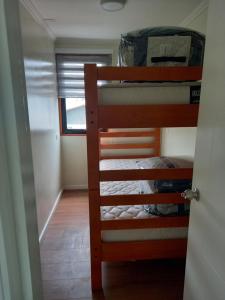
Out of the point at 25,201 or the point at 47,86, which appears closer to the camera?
the point at 25,201

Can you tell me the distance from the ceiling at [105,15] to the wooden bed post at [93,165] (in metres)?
1.12

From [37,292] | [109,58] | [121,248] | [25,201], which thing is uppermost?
[109,58]

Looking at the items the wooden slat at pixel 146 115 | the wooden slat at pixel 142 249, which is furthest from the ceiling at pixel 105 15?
the wooden slat at pixel 142 249

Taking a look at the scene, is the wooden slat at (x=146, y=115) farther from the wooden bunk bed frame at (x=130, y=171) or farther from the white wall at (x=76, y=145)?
the white wall at (x=76, y=145)

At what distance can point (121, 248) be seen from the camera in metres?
1.52

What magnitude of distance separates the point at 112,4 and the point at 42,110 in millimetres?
1248

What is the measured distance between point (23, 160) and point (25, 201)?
0.37ft

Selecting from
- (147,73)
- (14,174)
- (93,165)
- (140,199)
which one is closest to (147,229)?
(140,199)

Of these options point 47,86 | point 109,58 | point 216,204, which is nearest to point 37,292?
point 216,204

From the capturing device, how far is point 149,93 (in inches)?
53.8

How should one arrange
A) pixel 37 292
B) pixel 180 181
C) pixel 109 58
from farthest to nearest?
pixel 109 58, pixel 180 181, pixel 37 292

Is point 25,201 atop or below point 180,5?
below

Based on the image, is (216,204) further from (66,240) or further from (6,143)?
(66,240)

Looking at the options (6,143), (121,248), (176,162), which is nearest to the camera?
(6,143)
